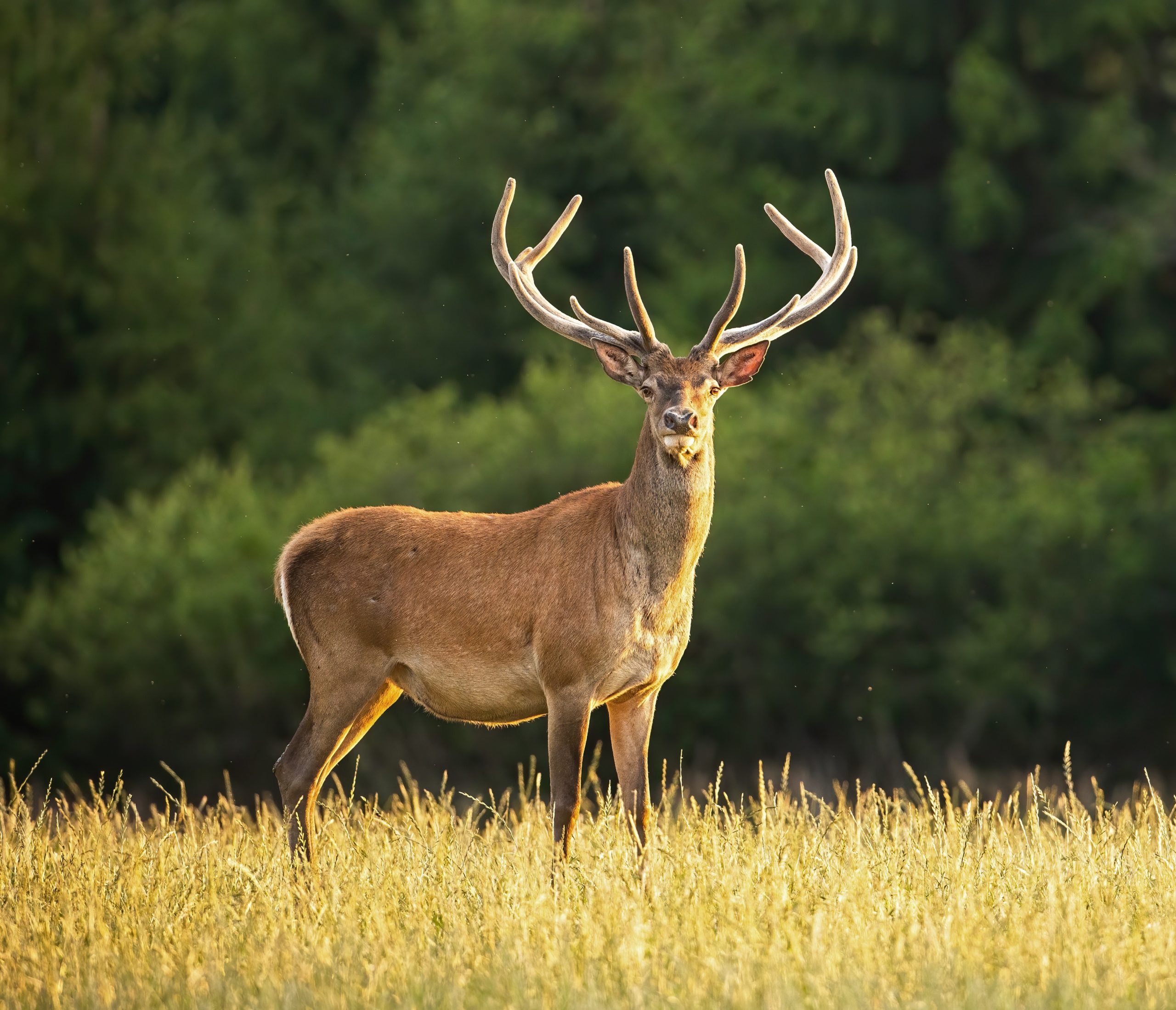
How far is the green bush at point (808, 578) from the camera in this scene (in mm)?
19078

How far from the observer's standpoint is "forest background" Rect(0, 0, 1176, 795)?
19.5 metres

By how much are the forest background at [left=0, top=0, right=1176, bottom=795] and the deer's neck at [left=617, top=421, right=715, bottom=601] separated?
35.0 ft

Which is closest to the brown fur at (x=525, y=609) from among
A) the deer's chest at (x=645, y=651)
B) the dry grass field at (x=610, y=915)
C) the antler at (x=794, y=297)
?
the deer's chest at (x=645, y=651)

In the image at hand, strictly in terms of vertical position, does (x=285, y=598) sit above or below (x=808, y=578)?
below

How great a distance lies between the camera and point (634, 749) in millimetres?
7137

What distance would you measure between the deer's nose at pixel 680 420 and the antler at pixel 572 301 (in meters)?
0.29

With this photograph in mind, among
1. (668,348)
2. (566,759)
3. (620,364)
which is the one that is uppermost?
(668,348)

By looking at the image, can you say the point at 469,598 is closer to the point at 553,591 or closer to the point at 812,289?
the point at 553,591

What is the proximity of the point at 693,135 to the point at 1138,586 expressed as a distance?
386 inches

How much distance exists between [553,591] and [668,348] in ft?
3.56

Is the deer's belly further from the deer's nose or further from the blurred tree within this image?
the blurred tree

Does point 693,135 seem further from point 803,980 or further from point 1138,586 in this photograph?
point 803,980

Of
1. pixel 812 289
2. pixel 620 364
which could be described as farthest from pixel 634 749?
pixel 812 289

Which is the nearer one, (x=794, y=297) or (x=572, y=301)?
(x=794, y=297)
